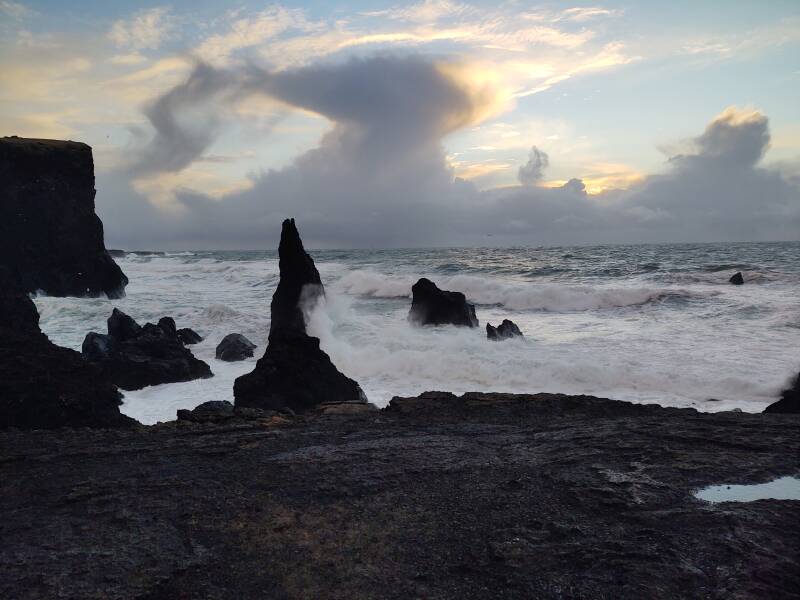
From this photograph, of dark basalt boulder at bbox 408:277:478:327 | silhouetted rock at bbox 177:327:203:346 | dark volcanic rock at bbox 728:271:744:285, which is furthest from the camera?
dark volcanic rock at bbox 728:271:744:285

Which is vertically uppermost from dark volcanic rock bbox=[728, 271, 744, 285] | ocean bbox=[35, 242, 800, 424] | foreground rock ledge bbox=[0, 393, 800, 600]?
dark volcanic rock bbox=[728, 271, 744, 285]

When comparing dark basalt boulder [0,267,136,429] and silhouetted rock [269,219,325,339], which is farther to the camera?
silhouetted rock [269,219,325,339]

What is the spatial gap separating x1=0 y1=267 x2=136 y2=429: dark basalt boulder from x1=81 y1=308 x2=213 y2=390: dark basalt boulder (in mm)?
3397

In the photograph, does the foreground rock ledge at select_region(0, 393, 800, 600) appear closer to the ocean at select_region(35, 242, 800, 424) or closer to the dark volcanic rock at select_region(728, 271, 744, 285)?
the ocean at select_region(35, 242, 800, 424)

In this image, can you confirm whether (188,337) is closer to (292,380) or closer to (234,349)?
(234,349)

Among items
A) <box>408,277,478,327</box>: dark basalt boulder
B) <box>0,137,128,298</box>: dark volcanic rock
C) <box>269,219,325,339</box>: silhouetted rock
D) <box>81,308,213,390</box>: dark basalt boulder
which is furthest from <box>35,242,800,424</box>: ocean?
<box>0,137,128,298</box>: dark volcanic rock

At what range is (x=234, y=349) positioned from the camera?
18.2 metres

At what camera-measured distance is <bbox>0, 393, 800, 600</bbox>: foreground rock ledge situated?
12.5ft

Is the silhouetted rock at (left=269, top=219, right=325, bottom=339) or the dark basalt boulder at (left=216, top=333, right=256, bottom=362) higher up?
the silhouetted rock at (left=269, top=219, right=325, bottom=339)

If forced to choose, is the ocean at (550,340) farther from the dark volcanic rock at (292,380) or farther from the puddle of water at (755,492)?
the puddle of water at (755,492)

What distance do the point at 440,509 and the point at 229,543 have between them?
1.90 metres

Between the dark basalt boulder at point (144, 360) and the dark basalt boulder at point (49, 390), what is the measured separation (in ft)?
11.1

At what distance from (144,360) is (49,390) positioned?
5.98 metres

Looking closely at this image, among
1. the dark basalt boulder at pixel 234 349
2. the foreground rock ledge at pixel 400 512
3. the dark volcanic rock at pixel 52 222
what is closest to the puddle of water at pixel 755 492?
the foreground rock ledge at pixel 400 512
